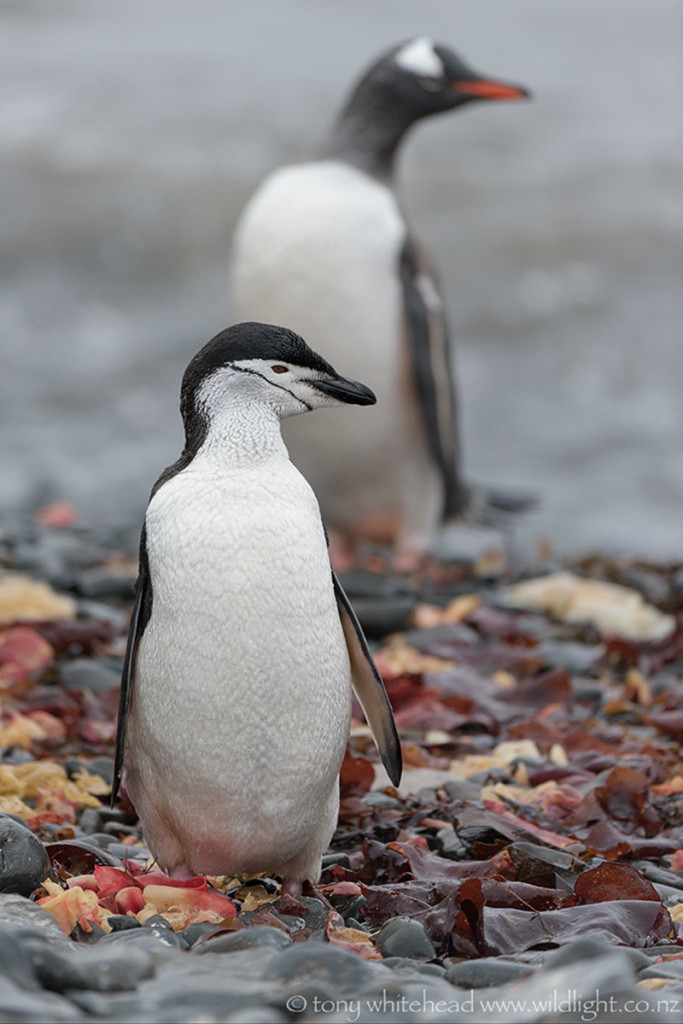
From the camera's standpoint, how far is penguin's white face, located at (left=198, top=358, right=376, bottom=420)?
3.70 meters

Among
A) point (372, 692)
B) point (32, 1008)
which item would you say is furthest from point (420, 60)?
point (32, 1008)

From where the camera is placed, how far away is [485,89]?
9.14 metres

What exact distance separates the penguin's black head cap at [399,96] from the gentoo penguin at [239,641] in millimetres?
5430

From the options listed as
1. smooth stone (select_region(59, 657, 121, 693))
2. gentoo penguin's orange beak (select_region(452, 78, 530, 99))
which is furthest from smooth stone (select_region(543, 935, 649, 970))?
gentoo penguin's orange beak (select_region(452, 78, 530, 99))

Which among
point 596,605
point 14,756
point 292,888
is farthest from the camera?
point 596,605

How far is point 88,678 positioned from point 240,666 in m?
2.04

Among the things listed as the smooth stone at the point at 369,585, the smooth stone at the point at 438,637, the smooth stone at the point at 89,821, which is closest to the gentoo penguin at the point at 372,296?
the smooth stone at the point at 369,585

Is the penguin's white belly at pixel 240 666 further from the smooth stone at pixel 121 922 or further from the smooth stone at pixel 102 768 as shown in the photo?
the smooth stone at pixel 102 768

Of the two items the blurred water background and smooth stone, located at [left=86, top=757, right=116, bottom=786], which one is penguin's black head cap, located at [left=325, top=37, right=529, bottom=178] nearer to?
the blurred water background

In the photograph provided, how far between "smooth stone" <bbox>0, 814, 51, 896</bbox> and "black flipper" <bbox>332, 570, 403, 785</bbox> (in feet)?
A: 3.26

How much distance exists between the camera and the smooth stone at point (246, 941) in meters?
3.06

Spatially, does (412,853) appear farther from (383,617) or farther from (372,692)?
(383,617)

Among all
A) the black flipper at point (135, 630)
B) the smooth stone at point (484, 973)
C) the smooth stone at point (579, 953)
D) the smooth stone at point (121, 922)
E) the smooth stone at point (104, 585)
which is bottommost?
the smooth stone at point (104, 585)

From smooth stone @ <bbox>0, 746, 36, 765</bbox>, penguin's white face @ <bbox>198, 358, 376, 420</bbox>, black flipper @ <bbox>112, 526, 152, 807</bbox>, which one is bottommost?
smooth stone @ <bbox>0, 746, 36, 765</bbox>
